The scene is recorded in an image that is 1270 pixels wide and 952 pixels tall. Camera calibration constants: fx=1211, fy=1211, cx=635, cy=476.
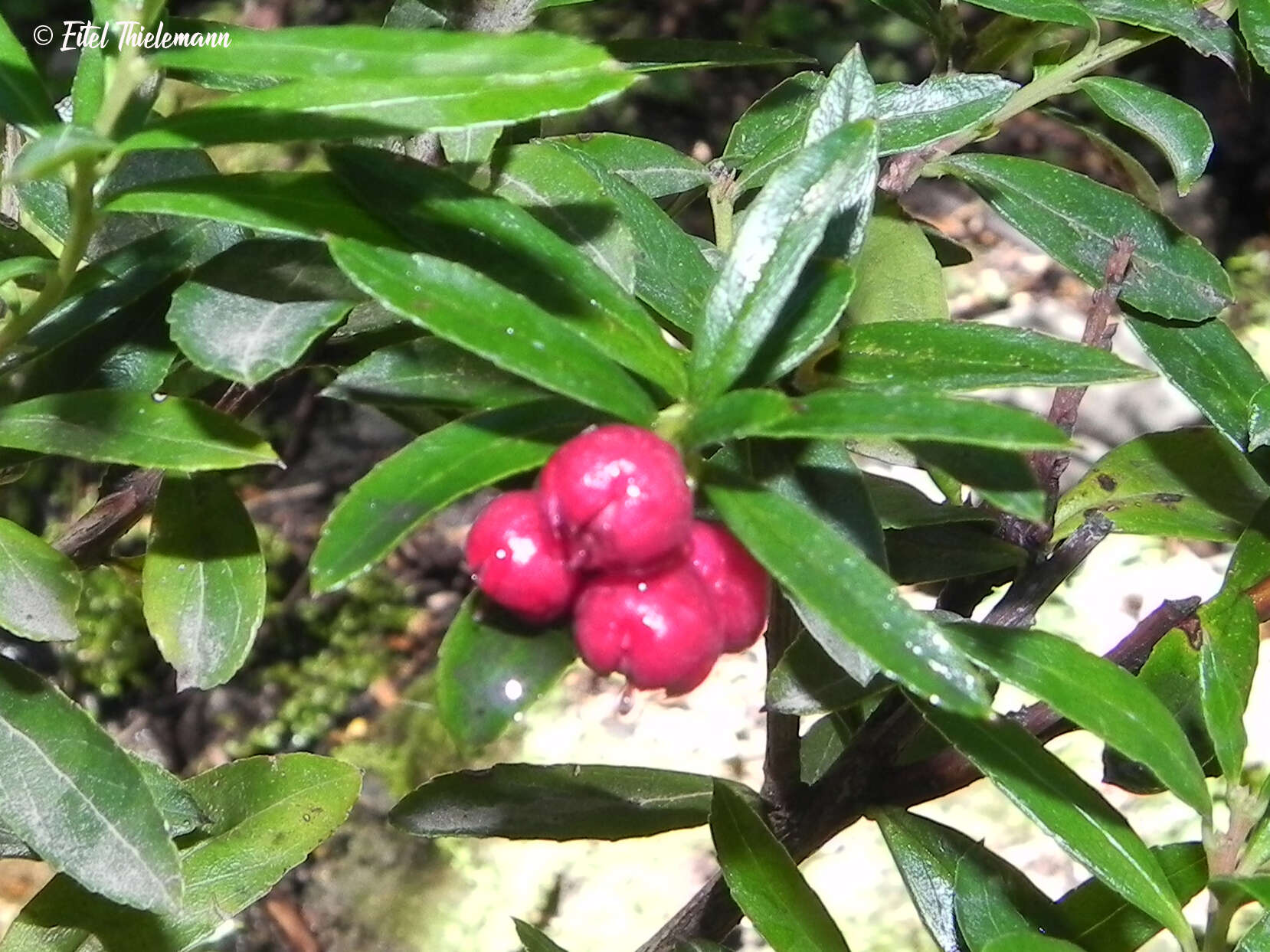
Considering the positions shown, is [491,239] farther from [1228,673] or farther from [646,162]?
[1228,673]

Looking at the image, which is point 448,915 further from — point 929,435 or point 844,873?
point 929,435

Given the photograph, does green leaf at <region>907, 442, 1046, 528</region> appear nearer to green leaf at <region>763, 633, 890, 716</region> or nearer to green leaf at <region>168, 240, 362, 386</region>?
green leaf at <region>763, 633, 890, 716</region>

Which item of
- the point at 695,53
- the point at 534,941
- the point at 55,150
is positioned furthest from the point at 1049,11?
the point at 534,941

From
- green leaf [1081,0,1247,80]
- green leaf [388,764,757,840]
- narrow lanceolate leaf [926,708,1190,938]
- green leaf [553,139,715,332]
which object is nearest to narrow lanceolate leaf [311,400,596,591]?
green leaf [553,139,715,332]

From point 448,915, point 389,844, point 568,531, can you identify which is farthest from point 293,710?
point 568,531

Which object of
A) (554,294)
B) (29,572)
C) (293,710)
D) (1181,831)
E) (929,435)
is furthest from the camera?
(293,710)

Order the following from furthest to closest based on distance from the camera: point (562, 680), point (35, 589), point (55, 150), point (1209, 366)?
point (562, 680) → point (1209, 366) → point (35, 589) → point (55, 150)

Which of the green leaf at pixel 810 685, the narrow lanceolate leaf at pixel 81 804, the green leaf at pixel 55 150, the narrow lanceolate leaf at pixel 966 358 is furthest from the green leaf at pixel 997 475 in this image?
the narrow lanceolate leaf at pixel 81 804

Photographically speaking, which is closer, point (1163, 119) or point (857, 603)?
point (857, 603)
